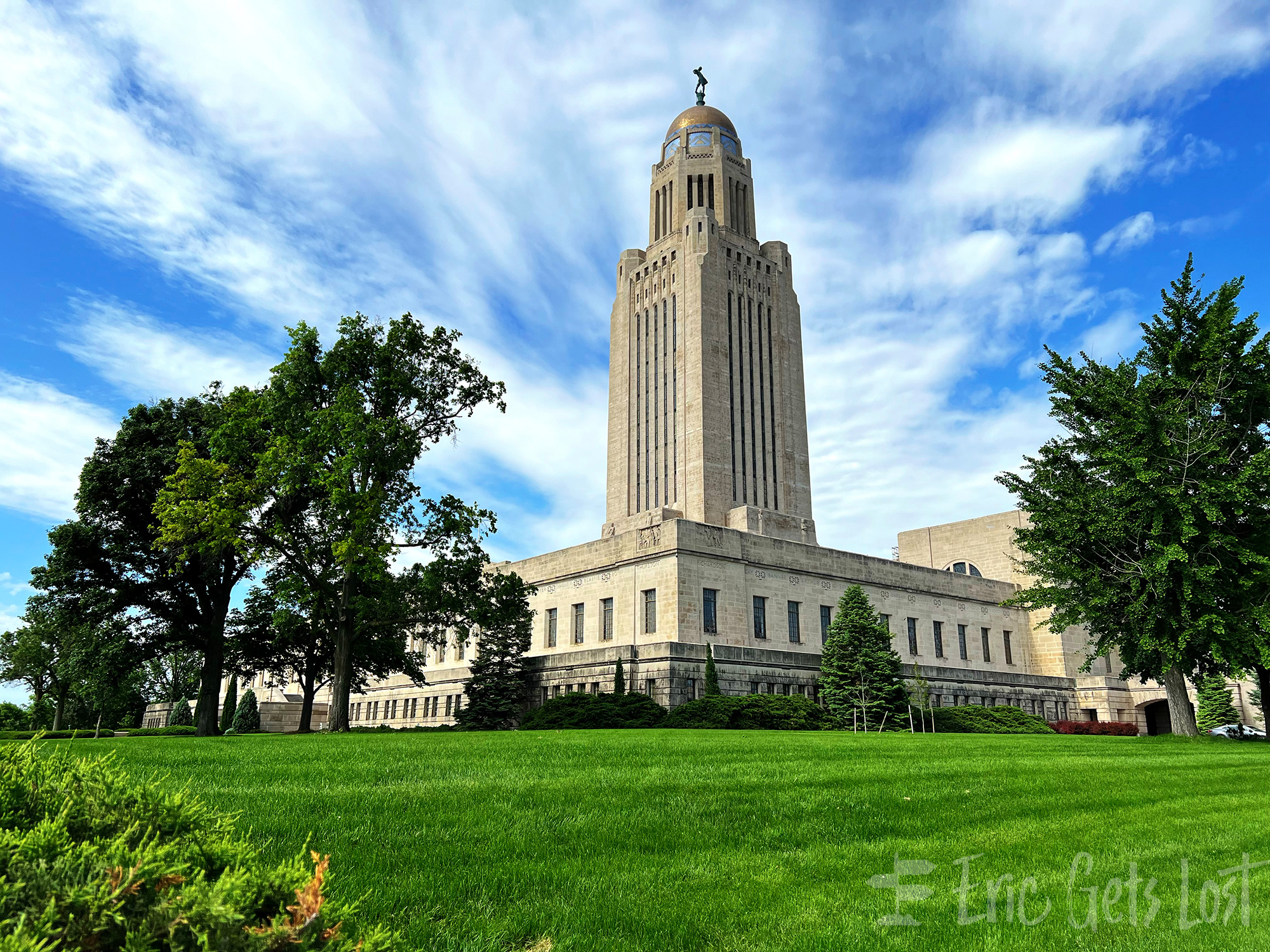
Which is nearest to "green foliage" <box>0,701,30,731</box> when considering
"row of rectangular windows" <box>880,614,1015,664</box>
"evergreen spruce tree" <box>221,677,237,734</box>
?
"evergreen spruce tree" <box>221,677,237,734</box>

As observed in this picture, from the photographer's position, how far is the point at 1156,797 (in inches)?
434

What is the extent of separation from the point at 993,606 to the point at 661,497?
28571 millimetres

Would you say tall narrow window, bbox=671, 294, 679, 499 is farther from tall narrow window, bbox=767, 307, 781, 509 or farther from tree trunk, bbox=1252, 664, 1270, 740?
tree trunk, bbox=1252, 664, 1270, 740

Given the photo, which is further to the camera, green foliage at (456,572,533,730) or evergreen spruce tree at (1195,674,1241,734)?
evergreen spruce tree at (1195,674,1241,734)

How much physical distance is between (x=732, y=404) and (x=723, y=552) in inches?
1308

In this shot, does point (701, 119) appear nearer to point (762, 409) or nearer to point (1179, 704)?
point (762, 409)

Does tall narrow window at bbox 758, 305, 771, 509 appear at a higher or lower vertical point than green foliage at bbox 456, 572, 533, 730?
higher

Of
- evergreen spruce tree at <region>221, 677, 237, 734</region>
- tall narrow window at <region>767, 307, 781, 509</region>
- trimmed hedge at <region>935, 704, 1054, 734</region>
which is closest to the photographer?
trimmed hedge at <region>935, 704, 1054, 734</region>

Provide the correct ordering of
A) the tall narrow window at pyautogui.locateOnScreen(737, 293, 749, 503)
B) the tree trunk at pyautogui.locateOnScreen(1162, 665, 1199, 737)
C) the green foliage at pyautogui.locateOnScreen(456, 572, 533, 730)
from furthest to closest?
the tall narrow window at pyautogui.locateOnScreen(737, 293, 749, 503) → the green foliage at pyautogui.locateOnScreen(456, 572, 533, 730) → the tree trunk at pyautogui.locateOnScreen(1162, 665, 1199, 737)

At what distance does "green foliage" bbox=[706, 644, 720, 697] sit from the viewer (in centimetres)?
3753

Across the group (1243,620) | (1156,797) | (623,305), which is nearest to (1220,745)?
(1243,620)

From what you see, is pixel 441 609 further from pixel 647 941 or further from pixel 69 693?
pixel 69 693

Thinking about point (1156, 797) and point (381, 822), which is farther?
point (1156, 797)

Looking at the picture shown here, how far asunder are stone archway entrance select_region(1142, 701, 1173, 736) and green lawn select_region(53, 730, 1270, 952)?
50938 millimetres
